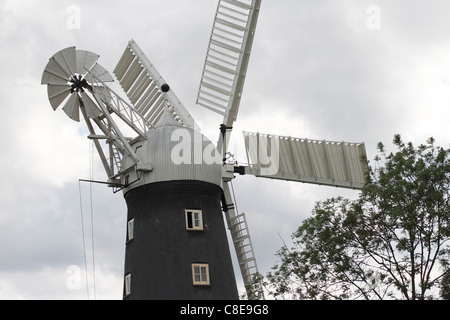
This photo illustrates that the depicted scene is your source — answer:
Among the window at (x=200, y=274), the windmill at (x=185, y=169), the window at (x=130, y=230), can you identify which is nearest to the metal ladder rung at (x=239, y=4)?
the windmill at (x=185, y=169)

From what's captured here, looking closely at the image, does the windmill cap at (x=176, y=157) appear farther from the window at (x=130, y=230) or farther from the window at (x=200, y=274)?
the window at (x=200, y=274)

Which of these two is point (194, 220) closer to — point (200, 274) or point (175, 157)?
point (200, 274)

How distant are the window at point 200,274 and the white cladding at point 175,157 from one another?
13.1 ft

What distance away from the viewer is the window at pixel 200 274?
30.5 metres

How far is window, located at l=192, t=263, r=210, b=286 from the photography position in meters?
30.5

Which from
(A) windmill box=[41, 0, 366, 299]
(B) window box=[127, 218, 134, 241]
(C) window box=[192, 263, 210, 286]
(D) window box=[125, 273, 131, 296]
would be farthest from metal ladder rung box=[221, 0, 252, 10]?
(D) window box=[125, 273, 131, 296]

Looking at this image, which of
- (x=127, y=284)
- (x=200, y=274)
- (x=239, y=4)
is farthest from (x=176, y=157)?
(x=239, y=4)

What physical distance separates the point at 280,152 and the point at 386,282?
528 inches

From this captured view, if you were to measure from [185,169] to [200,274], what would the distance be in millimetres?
4744

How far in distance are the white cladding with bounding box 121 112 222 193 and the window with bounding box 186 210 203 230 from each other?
1530 mm

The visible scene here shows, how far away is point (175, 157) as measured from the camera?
3225 cm

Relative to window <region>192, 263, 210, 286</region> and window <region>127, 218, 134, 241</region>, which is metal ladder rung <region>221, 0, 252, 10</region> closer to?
window <region>127, 218, 134, 241</region>

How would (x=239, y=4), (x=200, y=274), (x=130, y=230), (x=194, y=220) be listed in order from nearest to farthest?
(x=200, y=274) < (x=194, y=220) < (x=130, y=230) < (x=239, y=4)
